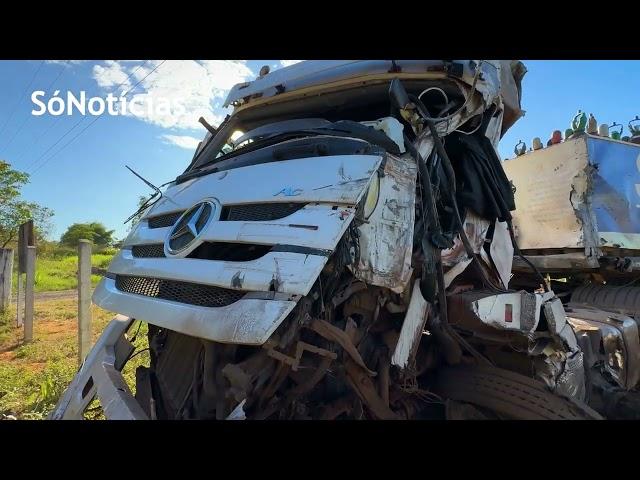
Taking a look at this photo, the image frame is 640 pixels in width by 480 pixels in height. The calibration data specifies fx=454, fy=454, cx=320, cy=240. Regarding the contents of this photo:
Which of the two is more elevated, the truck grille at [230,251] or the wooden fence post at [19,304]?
the truck grille at [230,251]

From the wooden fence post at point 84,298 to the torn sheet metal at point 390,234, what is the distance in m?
3.97

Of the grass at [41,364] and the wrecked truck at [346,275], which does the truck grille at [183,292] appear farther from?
the grass at [41,364]

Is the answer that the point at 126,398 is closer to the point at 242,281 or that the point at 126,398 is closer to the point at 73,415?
the point at 73,415

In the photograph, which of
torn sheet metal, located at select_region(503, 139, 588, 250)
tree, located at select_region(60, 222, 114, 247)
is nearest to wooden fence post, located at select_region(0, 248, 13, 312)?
torn sheet metal, located at select_region(503, 139, 588, 250)

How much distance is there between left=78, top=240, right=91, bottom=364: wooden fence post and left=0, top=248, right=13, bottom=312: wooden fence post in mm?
4686

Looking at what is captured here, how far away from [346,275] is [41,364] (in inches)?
219

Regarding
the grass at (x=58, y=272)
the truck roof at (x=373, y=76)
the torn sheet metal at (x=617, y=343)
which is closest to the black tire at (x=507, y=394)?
the torn sheet metal at (x=617, y=343)

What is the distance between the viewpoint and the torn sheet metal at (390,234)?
6.91 ft

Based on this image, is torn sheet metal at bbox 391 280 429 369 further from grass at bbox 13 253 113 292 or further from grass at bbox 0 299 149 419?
grass at bbox 13 253 113 292

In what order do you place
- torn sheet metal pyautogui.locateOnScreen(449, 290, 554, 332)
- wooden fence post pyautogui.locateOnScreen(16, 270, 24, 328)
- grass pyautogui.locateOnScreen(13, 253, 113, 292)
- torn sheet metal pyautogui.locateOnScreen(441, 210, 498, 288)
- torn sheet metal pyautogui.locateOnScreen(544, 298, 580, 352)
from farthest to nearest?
grass pyautogui.locateOnScreen(13, 253, 113, 292) < wooden fence post pyautogui.locateOnScreen(16, 270, 24, 328) < torn sheet metal pyautogui.locateOnScreen(544, 298, 580, 352) < torn sheet metal pyautogui.locateOnScreen(441, 210, 498, 288) < torn sheet metal pyautogui.locateOnScreen(449, 290, 554, 332)

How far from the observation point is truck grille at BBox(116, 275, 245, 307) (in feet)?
6.42

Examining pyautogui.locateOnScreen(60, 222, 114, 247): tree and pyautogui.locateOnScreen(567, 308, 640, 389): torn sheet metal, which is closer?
pyautogui.locateOnScreen(567, 308, 640, 389): torn sheet metal

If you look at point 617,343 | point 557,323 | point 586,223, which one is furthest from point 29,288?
point 586,223
